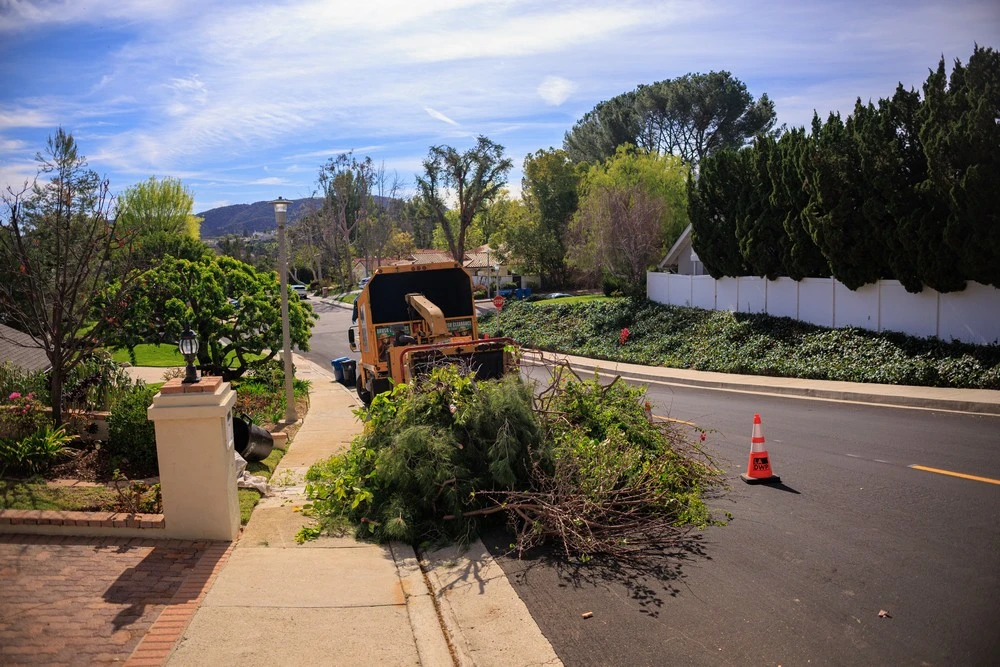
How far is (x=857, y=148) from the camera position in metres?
20.5

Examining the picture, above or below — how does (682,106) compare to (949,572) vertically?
above

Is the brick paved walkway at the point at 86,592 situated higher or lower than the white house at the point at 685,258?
lower

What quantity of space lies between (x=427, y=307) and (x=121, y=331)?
7031mm

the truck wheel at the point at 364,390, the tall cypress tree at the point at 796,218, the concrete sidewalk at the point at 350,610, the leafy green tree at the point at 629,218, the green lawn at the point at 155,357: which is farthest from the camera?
the leafy green tree at the point at 629,218

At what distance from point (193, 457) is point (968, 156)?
54.9 feet

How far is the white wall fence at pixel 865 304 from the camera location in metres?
18.1

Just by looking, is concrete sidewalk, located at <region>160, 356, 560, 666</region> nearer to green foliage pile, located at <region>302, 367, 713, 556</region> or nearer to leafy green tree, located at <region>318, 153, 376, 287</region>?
green foliage pile, located at <region>302, 367, 713, 556</region>

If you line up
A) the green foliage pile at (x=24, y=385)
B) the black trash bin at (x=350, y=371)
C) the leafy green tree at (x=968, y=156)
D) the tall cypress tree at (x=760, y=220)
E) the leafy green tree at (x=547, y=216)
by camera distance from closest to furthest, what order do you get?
the green foliage pile at (x=24, y=385)
the leafy green tree at (x=968, y=156)
the black trash bin at (x=350, y=371)
the tall cypress tree at (x=760, y=220)
the leafy green tree at (x=547, y=216)

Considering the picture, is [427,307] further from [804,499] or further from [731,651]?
[731,651]

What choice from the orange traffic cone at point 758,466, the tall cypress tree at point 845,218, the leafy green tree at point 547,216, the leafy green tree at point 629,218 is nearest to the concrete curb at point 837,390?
the orange traffic cone at point 758,466

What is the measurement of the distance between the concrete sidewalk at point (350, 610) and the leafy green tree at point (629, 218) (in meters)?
27.4

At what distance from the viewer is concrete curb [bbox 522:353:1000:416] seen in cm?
1507

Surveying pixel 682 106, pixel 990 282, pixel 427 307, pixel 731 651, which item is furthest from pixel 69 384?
pixel 682 106

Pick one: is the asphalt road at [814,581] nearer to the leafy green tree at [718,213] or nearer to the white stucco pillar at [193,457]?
the white stucco pillar at [193,457]
